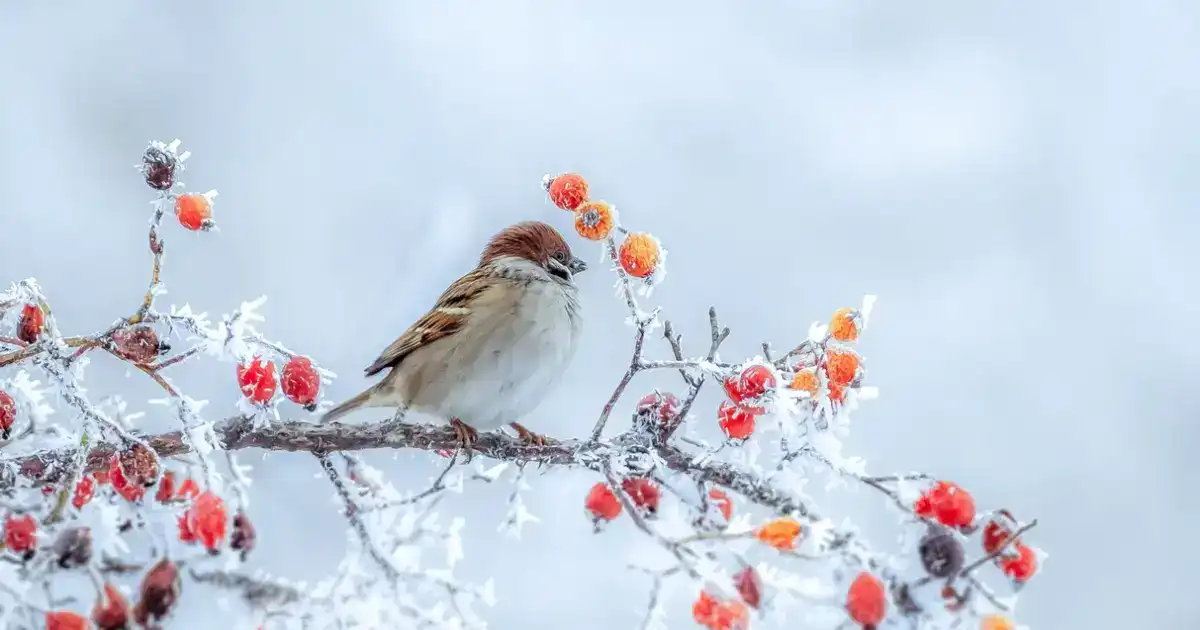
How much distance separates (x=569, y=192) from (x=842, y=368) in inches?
10.5

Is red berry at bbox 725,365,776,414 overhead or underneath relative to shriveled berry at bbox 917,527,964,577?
overhead

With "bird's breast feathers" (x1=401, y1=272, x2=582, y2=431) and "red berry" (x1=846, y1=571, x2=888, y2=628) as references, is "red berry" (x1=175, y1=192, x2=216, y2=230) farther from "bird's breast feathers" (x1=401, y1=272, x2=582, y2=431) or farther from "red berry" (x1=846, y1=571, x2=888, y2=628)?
"red berry" (x1=846, y1=571, x2=888, y2=628)

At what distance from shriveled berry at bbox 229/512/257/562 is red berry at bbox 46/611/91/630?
0.28 ft

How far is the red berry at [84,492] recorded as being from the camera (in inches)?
27.0

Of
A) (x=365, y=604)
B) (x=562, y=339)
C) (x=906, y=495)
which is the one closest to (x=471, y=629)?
(x=365, y=604)

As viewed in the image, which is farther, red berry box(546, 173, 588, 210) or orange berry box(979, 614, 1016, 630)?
red berry box(546, 173, 588, 210)

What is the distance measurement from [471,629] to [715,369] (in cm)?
24

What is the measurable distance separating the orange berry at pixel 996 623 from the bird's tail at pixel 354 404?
65cm

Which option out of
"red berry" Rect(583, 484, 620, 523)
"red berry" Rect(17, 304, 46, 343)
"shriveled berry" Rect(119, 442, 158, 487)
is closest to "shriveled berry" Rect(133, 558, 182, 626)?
"shriveled berry" Rect(119, 442, 158, 487)

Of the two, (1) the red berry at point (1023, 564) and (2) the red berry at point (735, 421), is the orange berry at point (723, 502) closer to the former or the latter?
(2) the red berry at point (735, 421)

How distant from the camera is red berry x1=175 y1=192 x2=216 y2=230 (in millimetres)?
681

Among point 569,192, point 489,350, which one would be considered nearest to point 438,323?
point 489,350

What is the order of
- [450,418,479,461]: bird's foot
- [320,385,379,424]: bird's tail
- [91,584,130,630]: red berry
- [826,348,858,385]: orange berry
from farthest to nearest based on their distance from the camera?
1. [320,385,379,424]: bird's tail
2. [450,418,479,461]: bird's foot
3. [826,348,858,385]: orange berry
4. [91,584,130,630]: red berry

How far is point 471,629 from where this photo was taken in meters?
0.60
